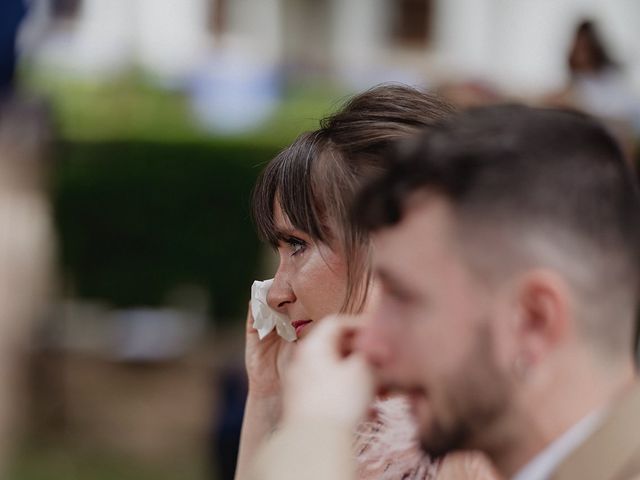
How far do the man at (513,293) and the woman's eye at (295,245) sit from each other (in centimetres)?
65

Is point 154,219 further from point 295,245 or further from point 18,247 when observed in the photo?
point 295,245

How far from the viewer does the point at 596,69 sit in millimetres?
6875

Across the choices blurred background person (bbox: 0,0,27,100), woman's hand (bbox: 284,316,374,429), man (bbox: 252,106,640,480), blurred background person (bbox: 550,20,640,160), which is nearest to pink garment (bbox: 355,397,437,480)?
woman's hand (bbox: 284,316,374,429)

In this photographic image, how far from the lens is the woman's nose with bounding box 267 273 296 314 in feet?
6.88

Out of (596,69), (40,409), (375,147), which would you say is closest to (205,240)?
(40,409)

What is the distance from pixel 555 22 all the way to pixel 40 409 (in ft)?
41.1

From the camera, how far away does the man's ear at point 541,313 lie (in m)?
1.31

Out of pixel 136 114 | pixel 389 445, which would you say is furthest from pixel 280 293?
pixel 136 114

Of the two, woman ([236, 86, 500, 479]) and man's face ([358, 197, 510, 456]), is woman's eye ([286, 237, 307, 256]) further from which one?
man's face ([358, 197, 510, 456])

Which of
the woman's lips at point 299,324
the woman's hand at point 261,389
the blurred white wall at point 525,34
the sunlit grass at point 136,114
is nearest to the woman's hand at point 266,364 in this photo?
the woman's hand at point 261,389

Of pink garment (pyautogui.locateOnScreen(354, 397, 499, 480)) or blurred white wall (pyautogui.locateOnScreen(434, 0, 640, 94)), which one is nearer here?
pink garment (pyautogui.locateOnScreen(354, 397, 499, 480))

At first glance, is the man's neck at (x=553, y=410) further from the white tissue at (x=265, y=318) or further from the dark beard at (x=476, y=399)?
the white tissue at (x=265, y=318)

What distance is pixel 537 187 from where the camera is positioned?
1353 mm

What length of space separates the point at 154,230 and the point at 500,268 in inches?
262
